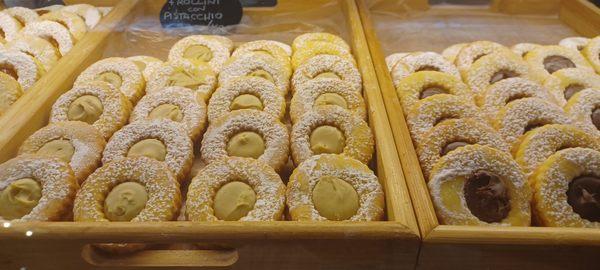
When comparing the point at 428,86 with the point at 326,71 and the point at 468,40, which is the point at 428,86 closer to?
the point at 326,71

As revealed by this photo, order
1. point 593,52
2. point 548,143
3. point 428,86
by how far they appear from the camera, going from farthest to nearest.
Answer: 1. point 593,52
2. point 428,86
3. point 548,143

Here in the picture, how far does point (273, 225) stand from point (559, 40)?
7.53 feet

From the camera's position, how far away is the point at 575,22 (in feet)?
9.07

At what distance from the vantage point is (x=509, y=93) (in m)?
1.91

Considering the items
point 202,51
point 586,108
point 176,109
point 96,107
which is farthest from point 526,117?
point 96,107

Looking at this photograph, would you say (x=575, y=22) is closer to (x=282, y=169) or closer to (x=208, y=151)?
(x=282, y=169)

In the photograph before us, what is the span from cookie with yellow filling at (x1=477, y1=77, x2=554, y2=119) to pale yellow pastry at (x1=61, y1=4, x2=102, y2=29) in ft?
6.73

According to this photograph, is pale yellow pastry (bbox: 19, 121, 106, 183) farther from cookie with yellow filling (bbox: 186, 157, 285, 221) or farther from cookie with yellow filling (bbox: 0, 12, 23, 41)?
cookie with yellow filling (bbox: 0, 12, 23, 41)

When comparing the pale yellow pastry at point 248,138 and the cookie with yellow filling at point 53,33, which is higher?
the cookie with yellow filling at point 53,33

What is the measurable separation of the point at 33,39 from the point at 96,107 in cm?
73

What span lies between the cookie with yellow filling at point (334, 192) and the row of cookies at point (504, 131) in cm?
20

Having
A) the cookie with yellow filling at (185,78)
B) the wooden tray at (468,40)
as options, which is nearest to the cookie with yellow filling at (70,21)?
the cookie with yellow filling at (185,78)

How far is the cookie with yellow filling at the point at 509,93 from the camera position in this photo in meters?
1.88

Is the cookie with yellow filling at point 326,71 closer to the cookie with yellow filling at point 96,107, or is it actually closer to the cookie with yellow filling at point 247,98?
the cookie with yellow filling at point 247,98
